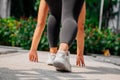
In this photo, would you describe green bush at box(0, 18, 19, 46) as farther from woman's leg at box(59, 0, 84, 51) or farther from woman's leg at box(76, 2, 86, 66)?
woman's leg at box(59, 0, 84, 51)

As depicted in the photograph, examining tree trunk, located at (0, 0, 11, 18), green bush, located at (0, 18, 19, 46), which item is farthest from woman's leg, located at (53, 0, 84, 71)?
tree trunk, located at (0, 0, 11, 18)

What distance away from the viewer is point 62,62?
4.11 meters

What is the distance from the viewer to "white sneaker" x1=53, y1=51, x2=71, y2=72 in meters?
4.12

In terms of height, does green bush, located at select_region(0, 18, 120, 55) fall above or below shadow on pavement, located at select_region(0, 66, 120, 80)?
above

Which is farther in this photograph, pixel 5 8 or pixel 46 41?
pixel 5 8

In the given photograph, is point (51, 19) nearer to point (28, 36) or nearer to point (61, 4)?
point (61, 4)

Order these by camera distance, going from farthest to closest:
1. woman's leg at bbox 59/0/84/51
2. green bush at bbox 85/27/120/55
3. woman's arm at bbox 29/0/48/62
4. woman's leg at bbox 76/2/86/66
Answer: green bush at bbox 85/27/120/55, woman's arm at bbox 29/0/48/62, woman's leg at bbox 76/2/86/66, woman's leg at bbox 59/0/84/51

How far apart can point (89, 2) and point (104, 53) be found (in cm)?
588

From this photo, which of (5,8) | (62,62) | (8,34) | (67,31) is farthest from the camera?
(5,8)

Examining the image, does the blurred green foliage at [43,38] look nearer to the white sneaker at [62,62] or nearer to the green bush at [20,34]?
the green bush at [20,34]

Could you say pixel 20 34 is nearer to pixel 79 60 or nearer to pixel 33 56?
pixel 33 56

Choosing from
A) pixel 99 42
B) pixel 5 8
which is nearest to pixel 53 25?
pixel 99 42

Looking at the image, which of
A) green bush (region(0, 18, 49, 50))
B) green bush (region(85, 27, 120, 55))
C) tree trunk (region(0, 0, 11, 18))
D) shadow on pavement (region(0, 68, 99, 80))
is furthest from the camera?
tree trunk (region(0, 0, 11, 18))

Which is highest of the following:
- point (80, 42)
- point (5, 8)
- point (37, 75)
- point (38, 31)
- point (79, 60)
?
point (5, 8)
